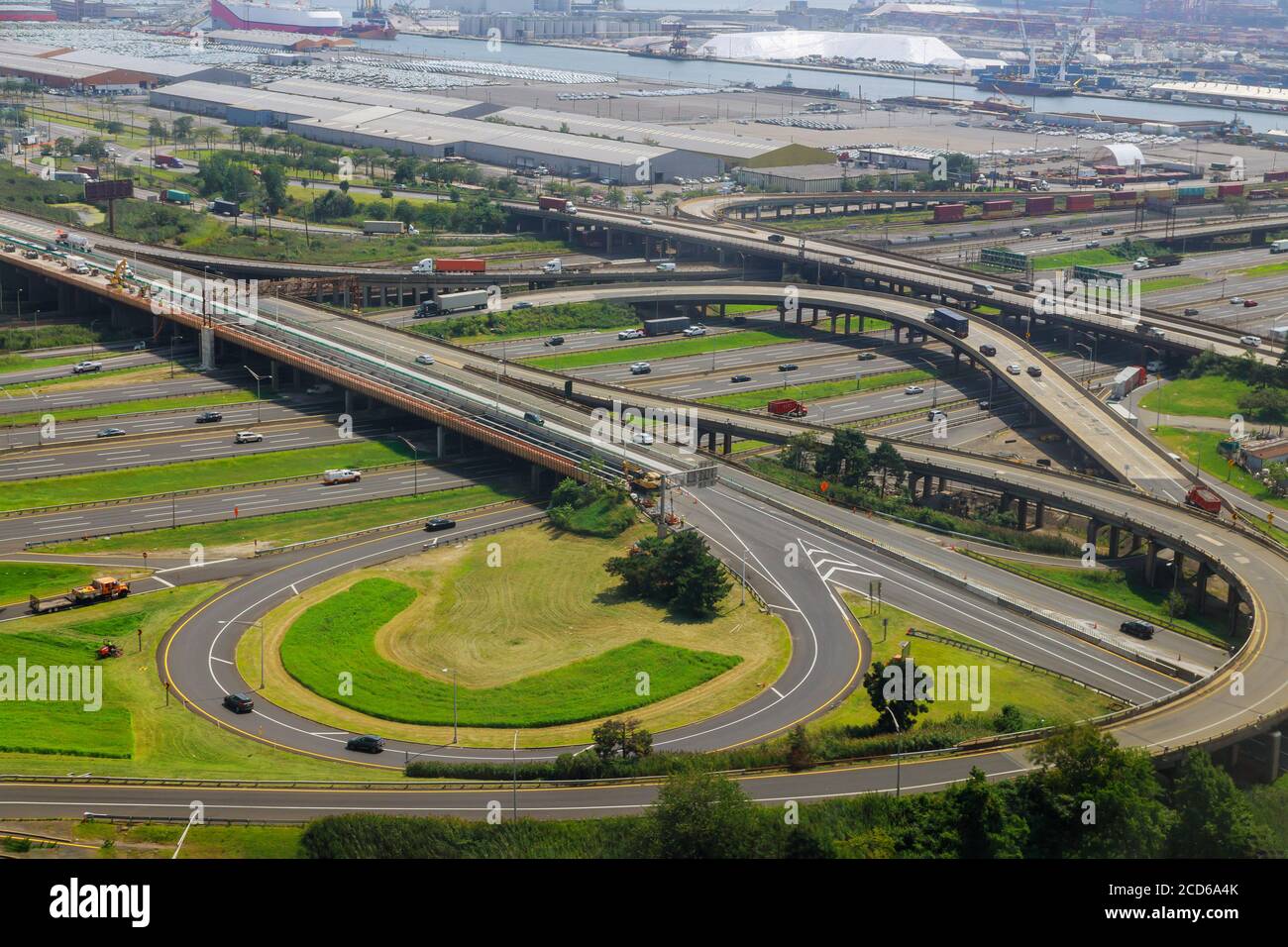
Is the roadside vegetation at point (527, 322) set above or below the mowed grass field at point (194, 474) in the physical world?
above

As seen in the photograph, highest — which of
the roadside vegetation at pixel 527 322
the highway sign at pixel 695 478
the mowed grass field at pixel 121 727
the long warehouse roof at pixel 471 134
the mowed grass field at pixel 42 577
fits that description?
the long warehouse roof at pixel 471 134

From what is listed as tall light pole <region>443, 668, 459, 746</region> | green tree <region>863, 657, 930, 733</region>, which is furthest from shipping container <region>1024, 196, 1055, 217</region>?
tall light pole <region>443, 668, 459, 746</region>

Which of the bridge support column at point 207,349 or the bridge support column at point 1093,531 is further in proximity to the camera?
the bridge support column at point 207,349

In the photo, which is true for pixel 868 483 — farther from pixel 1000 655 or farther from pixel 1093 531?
pixel 1000 655

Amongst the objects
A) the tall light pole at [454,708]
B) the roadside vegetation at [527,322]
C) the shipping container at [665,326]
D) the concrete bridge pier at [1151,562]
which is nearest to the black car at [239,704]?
the tall light pole at [454,708]

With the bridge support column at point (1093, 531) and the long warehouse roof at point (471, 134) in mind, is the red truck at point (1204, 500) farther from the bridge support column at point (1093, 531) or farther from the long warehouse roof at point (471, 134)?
the long warehouse roof at point (471, 134)
